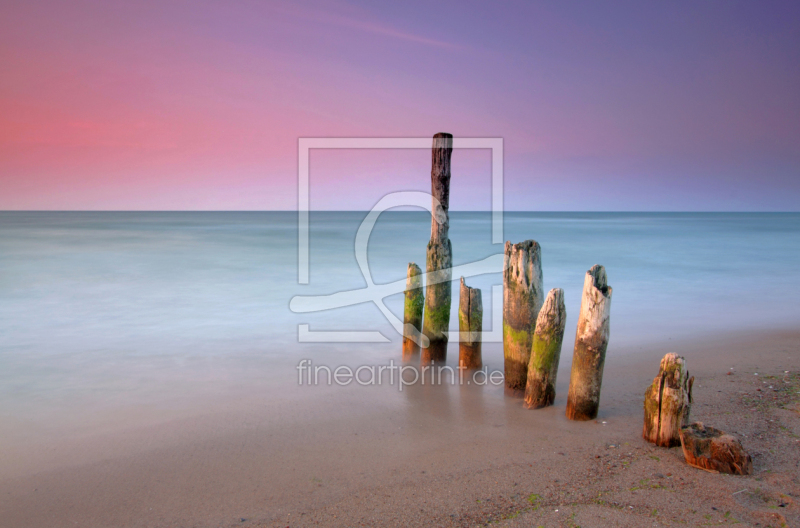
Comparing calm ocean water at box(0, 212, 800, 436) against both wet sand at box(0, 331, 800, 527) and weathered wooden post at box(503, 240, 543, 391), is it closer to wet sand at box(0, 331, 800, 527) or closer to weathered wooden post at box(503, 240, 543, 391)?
wet sand at box(0, 331, 800, 527)

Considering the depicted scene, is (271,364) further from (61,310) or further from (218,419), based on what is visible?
(61,310)

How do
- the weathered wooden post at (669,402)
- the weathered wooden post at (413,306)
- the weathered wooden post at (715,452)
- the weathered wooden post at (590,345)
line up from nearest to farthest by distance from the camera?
the weathered wooden post at (715,452) → the weathered wooden post at (669,402) → the weathered wooden post at (590,345) → the weathered wooden post at (413,306)

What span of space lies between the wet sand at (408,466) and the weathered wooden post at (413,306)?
3.23 feet

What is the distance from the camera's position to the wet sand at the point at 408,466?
3500mm

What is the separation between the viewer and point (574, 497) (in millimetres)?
3600

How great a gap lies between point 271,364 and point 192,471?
311 centimetres

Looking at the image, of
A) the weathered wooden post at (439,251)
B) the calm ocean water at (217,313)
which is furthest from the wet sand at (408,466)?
the calm ocean water at (217,313)

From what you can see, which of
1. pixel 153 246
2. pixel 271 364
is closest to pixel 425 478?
pixel 271 364

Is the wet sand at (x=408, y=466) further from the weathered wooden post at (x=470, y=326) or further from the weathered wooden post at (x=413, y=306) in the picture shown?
the weathered wooden post at (x=413, y=306)

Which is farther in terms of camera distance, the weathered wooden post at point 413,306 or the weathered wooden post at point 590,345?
the weathered wooden post at point 413,306

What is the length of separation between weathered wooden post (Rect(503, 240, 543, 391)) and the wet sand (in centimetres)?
43

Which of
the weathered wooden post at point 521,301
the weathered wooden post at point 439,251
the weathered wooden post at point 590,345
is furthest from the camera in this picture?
the weathered wooden post at point 439,251

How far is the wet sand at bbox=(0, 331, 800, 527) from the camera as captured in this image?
138 inches

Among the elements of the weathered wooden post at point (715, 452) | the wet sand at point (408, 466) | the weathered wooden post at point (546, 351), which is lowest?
the wet sand at point (408, 466)
